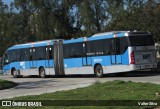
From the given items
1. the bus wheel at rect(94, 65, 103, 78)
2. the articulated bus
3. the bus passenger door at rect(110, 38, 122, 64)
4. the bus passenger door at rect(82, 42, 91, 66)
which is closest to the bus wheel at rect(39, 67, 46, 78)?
the articulated bus

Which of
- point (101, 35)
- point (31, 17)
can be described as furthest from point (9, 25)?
point (101, 35)

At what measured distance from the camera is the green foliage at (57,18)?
4758 cm

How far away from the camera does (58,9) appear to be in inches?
2243

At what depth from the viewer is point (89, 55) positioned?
1185 inches

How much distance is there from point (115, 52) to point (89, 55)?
115 inches

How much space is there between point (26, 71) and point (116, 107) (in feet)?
86.9

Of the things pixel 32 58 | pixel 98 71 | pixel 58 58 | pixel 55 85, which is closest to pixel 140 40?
pixel 98 71

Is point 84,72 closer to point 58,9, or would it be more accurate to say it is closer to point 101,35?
point 101,35

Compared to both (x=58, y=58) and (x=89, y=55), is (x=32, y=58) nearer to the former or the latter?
(x=58, y=58)

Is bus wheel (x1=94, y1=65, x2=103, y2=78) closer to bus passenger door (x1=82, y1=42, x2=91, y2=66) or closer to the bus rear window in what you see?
bus passenger door (x1=82, y1=42, x2=91, y2=66)

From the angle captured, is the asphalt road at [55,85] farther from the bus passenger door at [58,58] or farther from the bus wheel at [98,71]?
the bus passenger door at [58,58]

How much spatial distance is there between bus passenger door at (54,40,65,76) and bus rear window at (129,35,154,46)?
767 centimetres

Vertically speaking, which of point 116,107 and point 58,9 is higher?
point 58,9

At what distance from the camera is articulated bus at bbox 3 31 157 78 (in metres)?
Answer: 27.2
